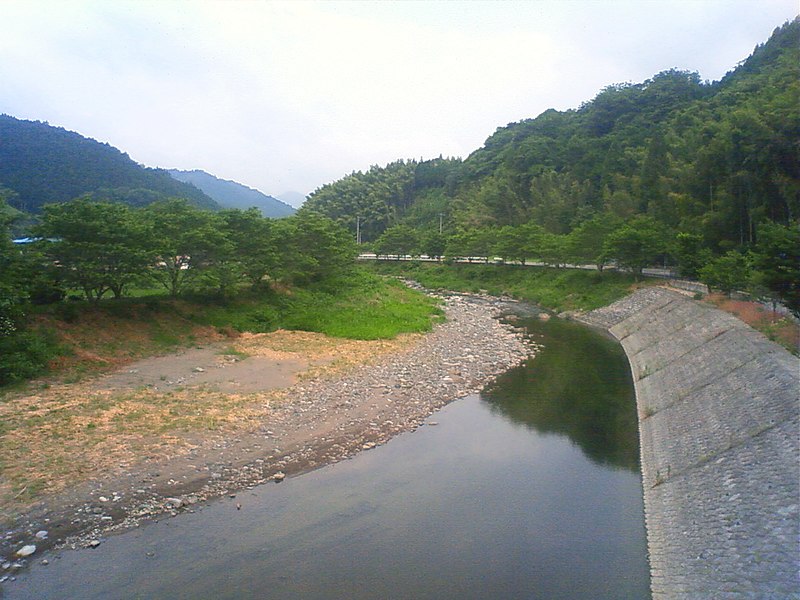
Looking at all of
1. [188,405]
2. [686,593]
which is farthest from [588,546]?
[188,405]

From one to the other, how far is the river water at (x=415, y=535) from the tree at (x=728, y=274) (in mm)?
12848

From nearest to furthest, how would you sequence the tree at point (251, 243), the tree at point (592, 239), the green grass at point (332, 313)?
the green grass at point (332, 313), the tree at point (251, 243), the tree at point (592, 239)

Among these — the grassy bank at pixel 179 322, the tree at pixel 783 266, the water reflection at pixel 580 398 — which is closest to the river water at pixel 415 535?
the water reflection at pixel 580 398

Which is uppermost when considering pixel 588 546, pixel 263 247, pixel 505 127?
pixel 505 127

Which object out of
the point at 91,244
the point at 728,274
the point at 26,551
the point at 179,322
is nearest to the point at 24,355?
the point at 91,244

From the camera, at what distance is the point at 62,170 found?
56.8 metres

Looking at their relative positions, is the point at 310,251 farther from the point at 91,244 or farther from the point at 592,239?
the point at 592,239

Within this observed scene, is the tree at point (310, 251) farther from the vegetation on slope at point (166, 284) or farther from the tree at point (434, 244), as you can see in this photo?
the tree at point (434, 244)

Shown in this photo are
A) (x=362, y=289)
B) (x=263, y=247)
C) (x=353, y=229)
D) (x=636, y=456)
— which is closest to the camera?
(x=636, y=456)

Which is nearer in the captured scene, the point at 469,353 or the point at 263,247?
the point at 469,353

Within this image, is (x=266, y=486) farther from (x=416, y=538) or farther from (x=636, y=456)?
(x=636, y=456)

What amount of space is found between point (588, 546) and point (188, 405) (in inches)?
424

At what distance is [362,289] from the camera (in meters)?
37.1

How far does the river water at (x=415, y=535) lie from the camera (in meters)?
8.55
